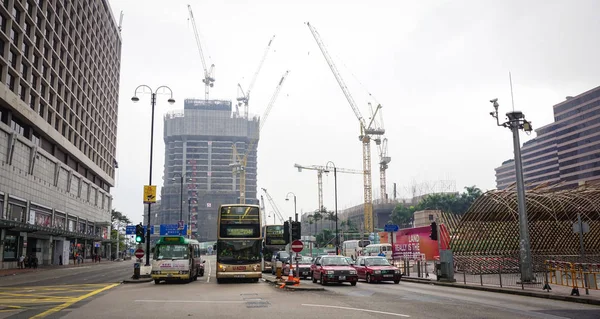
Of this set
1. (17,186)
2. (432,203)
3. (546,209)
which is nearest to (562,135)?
(432,203)

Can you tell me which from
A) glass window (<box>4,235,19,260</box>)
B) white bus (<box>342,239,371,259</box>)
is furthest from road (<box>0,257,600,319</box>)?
white bus (<box>342,239,371,259</box>)

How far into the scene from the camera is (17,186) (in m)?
52.5

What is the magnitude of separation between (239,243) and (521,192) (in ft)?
51.2

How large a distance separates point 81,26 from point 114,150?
33.7m

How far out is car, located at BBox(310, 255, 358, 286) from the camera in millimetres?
26078

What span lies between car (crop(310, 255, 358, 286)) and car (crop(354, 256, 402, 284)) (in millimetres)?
1781

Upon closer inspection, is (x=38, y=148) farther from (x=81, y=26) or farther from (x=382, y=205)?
(x=382, y=205)

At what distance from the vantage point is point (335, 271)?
26.3m

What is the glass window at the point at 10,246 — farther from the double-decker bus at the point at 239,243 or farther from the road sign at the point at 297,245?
the road sign at the point at 297,245

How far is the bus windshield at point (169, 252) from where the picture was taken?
1142 inches

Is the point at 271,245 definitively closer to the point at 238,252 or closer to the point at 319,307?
the point at 238,252


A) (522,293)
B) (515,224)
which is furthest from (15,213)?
(522,293)

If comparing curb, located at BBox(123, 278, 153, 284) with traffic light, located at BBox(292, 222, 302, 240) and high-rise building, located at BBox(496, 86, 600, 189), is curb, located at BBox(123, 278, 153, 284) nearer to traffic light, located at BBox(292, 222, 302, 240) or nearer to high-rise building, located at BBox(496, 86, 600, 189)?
traffic light, located at BBox(292, 222, 302, 240)

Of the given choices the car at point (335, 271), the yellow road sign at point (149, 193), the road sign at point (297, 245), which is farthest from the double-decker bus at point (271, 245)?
the road sign at point (297, 245)
